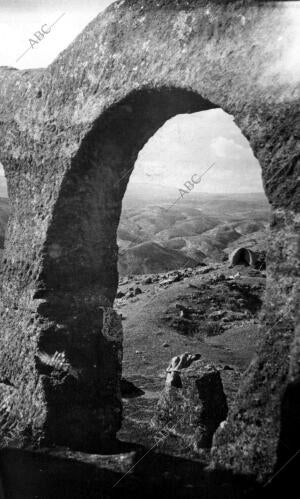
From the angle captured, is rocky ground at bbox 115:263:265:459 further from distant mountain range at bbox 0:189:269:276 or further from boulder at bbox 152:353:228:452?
distant mountain range at bbox 0:189:269:276

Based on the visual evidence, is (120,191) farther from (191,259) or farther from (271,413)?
(191,259)

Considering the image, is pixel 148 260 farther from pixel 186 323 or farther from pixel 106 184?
pixel 106 184

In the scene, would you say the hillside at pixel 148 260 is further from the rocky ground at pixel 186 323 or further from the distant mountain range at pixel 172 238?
the rocky ground at pixel 186 323

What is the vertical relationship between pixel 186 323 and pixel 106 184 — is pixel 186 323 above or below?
below

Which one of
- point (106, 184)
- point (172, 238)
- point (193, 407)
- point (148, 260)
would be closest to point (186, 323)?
point (193, 407)

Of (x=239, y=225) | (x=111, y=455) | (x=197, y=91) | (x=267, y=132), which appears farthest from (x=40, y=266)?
(x=239, y=225)

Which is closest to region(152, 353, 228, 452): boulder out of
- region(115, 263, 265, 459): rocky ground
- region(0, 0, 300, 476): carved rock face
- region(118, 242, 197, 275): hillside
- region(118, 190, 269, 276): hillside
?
region(0, 0, 300, 476): carved rock face

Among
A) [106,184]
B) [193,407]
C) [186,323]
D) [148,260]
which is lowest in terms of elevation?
[193,407]
